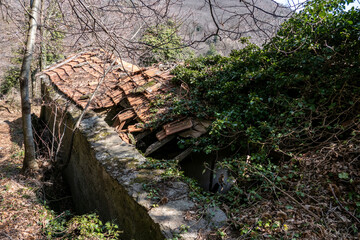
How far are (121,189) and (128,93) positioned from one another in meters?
3.33

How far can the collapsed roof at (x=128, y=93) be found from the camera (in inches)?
198

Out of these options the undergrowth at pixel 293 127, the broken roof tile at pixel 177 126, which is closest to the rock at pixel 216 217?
the undergrowth at pixel 293 127

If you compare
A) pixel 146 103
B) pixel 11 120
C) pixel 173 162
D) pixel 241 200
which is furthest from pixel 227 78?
pixel 11 120

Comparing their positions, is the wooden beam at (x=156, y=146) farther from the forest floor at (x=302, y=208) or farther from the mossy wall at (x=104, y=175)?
the forest floor at (x=302, y=208)

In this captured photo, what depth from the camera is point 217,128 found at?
429cm

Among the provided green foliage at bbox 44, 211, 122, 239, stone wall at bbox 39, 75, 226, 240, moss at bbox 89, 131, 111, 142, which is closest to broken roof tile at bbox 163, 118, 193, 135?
stone wall at bbox 39, 75, 226, 240

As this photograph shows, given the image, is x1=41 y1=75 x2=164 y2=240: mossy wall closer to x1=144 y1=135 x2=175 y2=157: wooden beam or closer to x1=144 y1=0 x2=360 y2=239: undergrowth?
x1=144 y1=135 x2=175 y2=157: wooden beam

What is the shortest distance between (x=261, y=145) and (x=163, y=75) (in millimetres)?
3816

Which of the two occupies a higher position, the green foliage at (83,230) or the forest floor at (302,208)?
the forest floor at (302,208)

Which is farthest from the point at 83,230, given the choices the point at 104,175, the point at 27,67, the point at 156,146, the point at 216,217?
the point at 27,67

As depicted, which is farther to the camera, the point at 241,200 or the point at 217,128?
the point at 217,128

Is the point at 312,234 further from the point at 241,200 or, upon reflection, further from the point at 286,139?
the point at 286,139

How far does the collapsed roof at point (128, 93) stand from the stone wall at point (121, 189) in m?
0.54

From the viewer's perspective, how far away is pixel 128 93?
6.41 m
